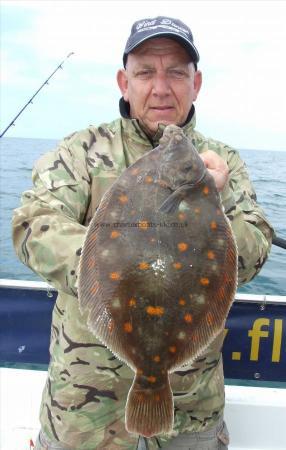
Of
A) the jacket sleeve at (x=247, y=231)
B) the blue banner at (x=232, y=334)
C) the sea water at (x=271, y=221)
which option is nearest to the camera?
the jacket sleeve at (x=247, y=231)

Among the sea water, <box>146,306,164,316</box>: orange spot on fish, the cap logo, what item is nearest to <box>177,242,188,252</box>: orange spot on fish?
<box>146,306,164,316</box>: orange spot on fish

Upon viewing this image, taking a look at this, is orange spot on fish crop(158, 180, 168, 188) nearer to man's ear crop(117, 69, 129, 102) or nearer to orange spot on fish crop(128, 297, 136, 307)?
orange spot on fish crop(128, 297, 136, 307)

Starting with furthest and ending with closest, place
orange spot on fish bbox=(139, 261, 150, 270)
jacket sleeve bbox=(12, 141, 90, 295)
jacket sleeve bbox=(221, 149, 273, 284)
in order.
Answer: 1. jacket sleeve bbox=(221, 149, 273, 284)
2. jacket sleeve bbox=(12, 141, 90, 295)
3. orange spot on fish bbox=(139, 261, 150, 270)

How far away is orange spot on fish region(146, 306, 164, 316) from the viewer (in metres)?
1.81

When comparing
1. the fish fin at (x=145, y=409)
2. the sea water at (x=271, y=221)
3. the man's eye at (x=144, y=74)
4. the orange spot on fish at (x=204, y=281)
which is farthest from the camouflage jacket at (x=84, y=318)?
the sea water at (x=271, y=221)

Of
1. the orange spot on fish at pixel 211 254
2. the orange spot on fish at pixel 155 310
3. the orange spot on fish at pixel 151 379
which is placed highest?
the orange spot on fish at pixel 211 254

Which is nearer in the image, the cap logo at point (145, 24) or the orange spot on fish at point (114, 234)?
the orange spot on fish at point (114, 234)

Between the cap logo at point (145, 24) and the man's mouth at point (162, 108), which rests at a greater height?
the cap logo at point (145, 24)

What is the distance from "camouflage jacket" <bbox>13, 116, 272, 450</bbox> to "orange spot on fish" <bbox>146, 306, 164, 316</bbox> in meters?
0.58

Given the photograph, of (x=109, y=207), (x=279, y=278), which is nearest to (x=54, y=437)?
(x=109, y=207)

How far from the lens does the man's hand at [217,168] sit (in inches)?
84.5

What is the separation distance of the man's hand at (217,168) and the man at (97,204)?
134 millimetres

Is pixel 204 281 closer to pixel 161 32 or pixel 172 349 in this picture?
pixel 172 349

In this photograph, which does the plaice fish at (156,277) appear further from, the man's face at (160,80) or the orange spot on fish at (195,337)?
the man's face at (160,80)
